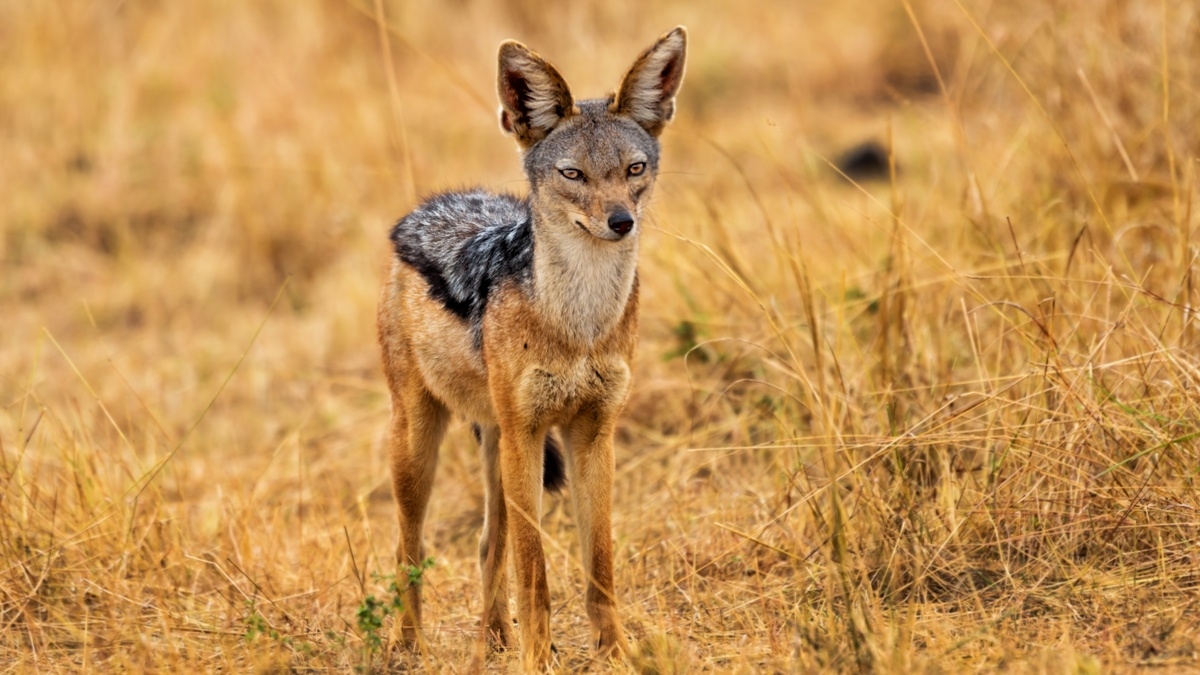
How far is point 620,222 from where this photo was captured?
421 cm

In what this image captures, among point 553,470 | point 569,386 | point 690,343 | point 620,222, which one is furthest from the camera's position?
point 690,343

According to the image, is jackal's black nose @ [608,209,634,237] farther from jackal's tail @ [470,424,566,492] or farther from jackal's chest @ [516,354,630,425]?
jackal's tail @ [470,424,566,492]

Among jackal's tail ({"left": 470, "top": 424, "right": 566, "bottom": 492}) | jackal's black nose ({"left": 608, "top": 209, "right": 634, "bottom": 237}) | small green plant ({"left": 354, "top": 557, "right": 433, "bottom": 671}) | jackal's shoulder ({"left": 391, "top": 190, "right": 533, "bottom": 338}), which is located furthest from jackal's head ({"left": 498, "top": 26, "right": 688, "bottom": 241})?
small green plant ({"left": 354, "top": 557, "right": 433, "bottom": 671})

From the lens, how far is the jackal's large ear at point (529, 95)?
452cm

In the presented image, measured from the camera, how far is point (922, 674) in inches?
146

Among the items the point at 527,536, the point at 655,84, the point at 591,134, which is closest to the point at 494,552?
the point at 527,536

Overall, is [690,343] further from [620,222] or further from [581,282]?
[620,222]

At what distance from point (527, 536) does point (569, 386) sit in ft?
1.82

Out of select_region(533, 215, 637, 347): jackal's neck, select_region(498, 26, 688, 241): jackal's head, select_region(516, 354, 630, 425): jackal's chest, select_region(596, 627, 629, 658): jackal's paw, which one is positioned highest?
select_region(498, 26, 688, 241): jackal's head

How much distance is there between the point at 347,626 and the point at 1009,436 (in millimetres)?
2436

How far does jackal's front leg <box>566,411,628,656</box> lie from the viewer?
4480 mm

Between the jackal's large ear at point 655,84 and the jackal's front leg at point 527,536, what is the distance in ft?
3.98

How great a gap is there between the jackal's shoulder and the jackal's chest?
37 centimetres

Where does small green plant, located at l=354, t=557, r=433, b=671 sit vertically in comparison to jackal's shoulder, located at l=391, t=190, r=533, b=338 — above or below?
below
